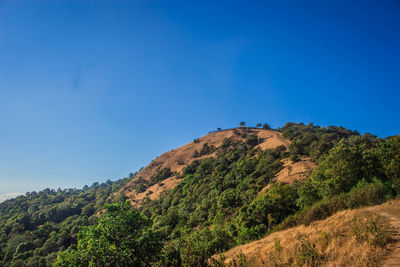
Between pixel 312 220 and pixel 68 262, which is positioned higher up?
pixel 68 262

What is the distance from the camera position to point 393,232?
7.63 m

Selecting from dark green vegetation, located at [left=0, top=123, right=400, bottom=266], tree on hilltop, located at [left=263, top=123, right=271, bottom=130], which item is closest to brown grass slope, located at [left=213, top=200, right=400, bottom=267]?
dark green vegetation, located at [left=0, top=123, right=400, bottom=266]

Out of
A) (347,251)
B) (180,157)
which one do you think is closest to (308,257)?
(347,251)

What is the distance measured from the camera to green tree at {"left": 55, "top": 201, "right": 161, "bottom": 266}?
712cm

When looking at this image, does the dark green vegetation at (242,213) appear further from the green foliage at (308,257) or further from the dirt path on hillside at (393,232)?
the green foliage at (308,257)

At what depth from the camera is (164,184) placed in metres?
81.2

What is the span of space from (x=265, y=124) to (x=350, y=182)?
309 feet

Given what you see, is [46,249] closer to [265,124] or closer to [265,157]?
[265,157]

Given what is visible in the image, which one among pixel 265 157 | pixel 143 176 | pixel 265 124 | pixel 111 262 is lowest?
pixel 111 262

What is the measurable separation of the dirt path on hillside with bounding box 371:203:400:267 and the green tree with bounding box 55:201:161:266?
8.57 meters

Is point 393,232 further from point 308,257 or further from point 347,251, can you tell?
point 308,257

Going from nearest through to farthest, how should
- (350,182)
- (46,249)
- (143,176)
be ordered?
1. (350,182)
2. (46,249)
3. (143,176)

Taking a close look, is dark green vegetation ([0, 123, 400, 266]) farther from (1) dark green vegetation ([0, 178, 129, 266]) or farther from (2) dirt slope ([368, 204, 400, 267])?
(2) dirt slope ([368, 204, 400, 267])

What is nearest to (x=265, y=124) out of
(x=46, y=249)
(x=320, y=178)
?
(x=320, y=178)
